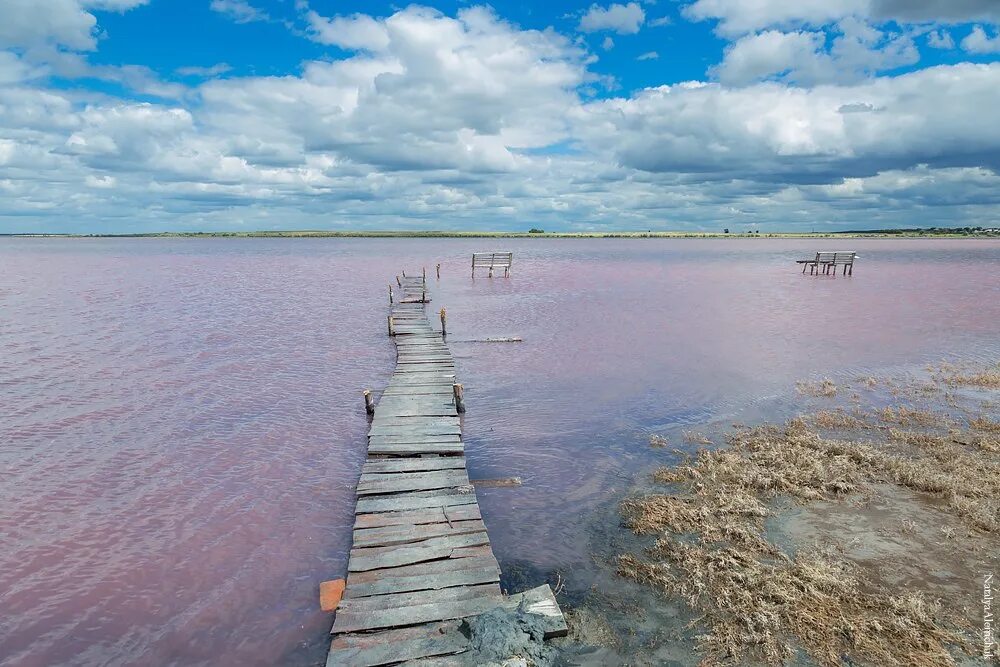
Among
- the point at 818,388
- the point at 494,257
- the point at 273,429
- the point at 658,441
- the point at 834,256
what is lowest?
the point at 273,429

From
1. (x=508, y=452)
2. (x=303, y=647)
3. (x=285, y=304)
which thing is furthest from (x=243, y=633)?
(x=285, y=304)

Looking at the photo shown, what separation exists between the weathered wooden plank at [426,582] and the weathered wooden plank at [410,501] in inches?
65.2

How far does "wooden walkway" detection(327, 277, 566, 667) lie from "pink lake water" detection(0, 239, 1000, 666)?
68 cm

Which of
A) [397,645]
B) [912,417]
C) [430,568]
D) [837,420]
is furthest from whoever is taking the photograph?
[912,417]

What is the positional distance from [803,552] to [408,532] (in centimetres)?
519

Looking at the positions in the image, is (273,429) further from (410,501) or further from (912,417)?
(912,417)

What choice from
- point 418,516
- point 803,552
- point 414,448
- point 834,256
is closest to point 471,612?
point 418,516

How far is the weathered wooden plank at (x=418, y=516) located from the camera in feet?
25.2

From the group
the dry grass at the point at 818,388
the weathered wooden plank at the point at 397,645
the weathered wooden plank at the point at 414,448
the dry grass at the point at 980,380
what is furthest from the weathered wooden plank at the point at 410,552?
the dry grass at the point at 980,380

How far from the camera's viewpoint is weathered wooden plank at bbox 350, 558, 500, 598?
6.23 m

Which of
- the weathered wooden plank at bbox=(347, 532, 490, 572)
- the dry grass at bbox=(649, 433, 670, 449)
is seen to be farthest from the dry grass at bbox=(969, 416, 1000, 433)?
the weathered wooden plank at bbox=(347, 532, 490, 572)

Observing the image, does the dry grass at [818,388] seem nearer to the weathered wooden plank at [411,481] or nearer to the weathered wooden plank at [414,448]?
the weathered wooden plank at [414,448]

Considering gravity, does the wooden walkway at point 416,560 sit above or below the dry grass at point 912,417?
above

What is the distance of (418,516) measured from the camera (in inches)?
309
